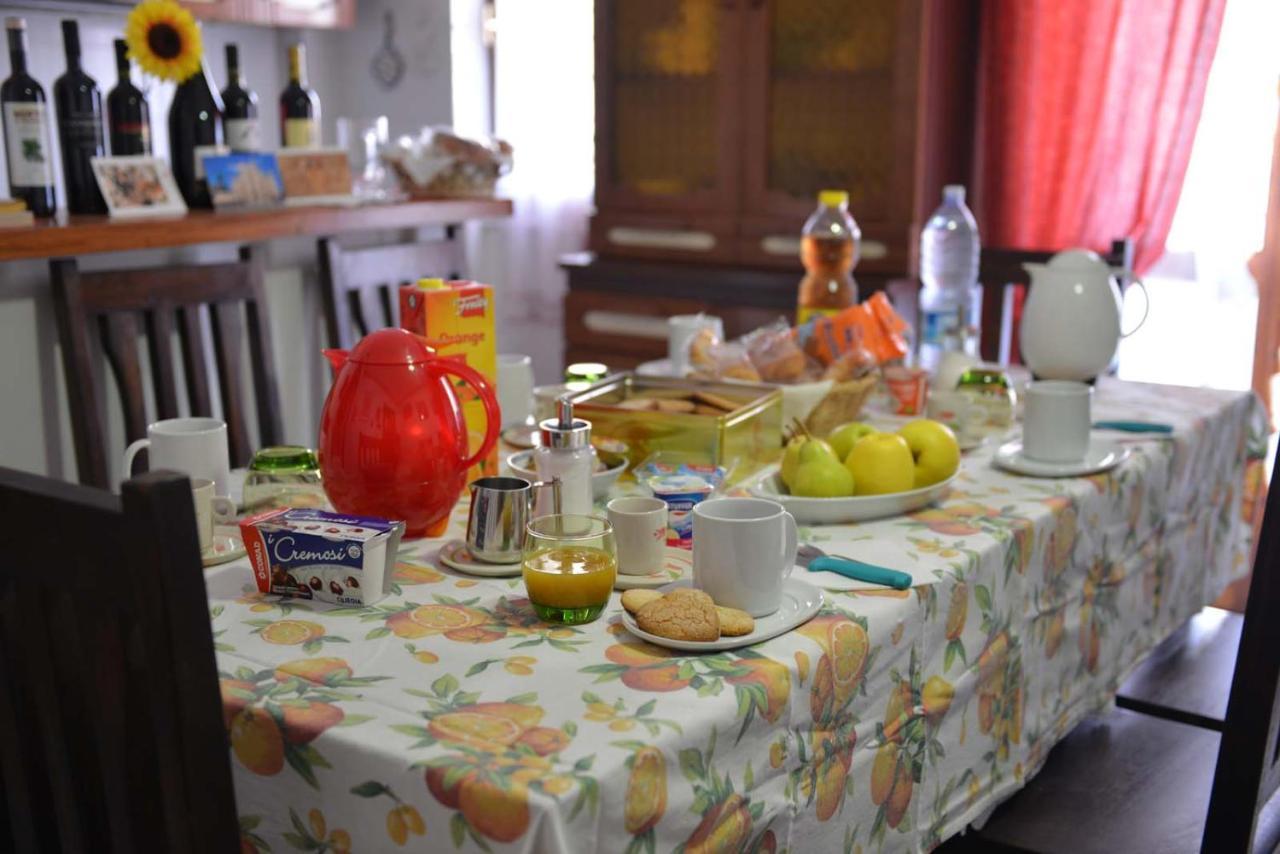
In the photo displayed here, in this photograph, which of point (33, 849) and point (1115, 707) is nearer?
point (33, 849)

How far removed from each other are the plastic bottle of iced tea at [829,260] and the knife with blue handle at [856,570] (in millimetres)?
934

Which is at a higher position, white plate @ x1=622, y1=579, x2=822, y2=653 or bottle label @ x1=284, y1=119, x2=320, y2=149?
bottle label @ x1=284, y1=119, x2=320, y2=149

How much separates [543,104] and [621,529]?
114 inches

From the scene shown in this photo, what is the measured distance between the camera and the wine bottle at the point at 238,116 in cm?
220

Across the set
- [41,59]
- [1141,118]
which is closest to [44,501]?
[1141,118]

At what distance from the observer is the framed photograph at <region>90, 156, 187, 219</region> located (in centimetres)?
200

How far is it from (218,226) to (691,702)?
4.70ft

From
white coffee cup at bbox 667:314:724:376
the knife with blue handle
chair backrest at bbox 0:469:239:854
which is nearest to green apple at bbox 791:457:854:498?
the knife with blue handle

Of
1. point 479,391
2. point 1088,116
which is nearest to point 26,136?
point 479,391

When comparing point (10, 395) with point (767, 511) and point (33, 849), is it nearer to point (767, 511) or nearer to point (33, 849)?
point (33, 849)

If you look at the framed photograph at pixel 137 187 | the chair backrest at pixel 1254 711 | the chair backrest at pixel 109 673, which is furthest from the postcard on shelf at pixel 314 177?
the chair backrest at pixel 1254 711

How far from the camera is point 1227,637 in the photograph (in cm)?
184

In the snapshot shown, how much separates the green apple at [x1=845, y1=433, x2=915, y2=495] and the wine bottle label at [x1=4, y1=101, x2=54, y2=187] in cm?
141

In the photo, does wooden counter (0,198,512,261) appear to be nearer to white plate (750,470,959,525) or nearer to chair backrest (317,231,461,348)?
chair backrest (317,231,461,348)
